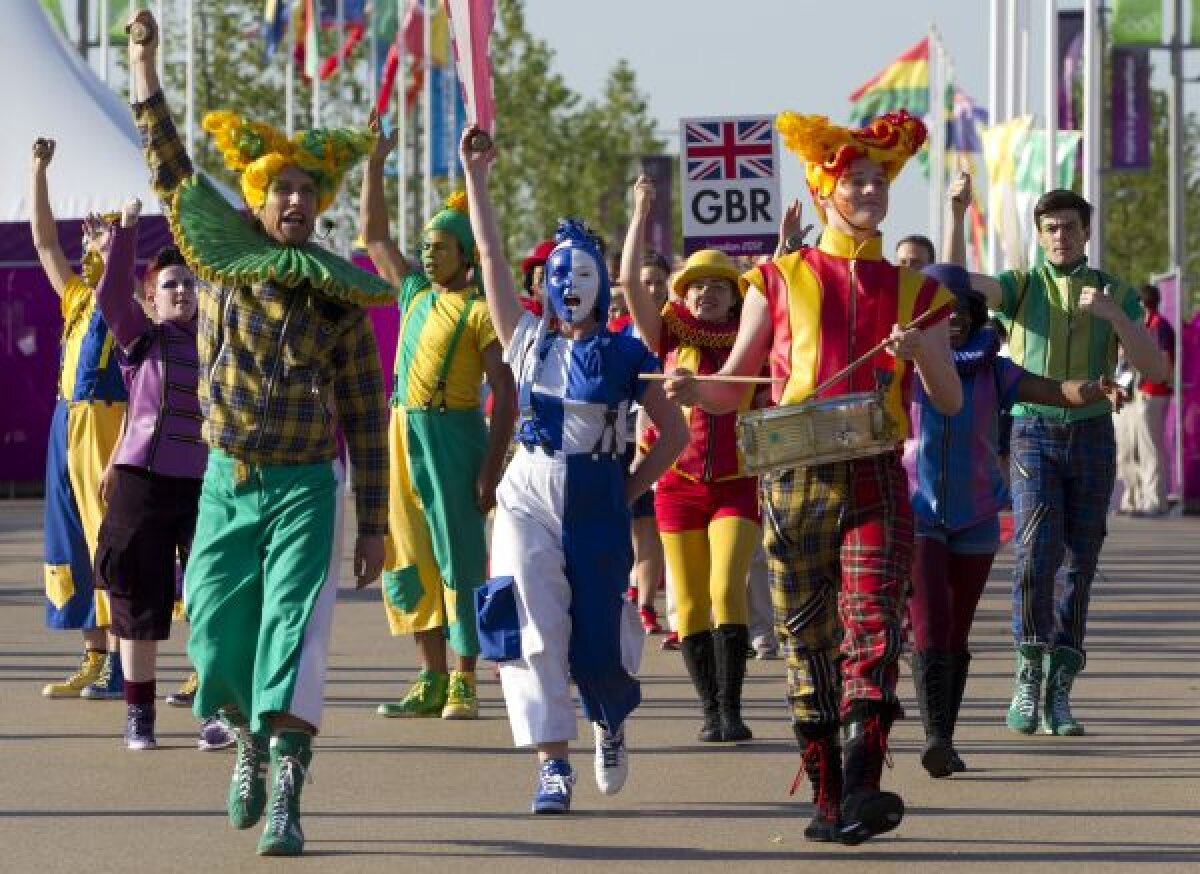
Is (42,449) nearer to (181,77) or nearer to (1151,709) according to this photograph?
(1151,709)

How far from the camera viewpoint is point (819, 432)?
802 cm

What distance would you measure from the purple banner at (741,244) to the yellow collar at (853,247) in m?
6.47

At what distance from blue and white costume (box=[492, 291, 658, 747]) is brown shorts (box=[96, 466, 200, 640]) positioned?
1954mm

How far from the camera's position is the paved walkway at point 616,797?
8.05m

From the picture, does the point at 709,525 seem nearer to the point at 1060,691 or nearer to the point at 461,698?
Answer: the point at 461,698

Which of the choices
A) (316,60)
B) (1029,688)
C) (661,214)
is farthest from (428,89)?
(1029,688)

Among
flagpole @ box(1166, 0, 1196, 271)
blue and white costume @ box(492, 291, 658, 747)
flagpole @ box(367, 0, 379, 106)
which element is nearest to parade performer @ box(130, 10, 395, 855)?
blue and white costume @ box(492, 291, 658, 747)

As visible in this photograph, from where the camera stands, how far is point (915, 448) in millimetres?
9938

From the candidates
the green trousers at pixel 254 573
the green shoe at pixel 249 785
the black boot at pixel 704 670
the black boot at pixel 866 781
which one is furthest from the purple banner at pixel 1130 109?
the green shoe at pixel 249 785

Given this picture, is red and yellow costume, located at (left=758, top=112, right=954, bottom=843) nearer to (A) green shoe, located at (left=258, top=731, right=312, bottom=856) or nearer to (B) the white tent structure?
(A) green shoe, located at (left=258, top=731, right=312, bottom=856)

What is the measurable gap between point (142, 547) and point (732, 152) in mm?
5410

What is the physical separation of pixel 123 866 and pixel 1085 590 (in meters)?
4.36

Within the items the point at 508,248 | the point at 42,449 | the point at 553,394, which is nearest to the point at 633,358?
the point at 553,394

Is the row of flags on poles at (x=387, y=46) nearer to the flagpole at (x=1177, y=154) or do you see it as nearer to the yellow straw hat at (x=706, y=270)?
the flagpole at (x=1177, y=154)
